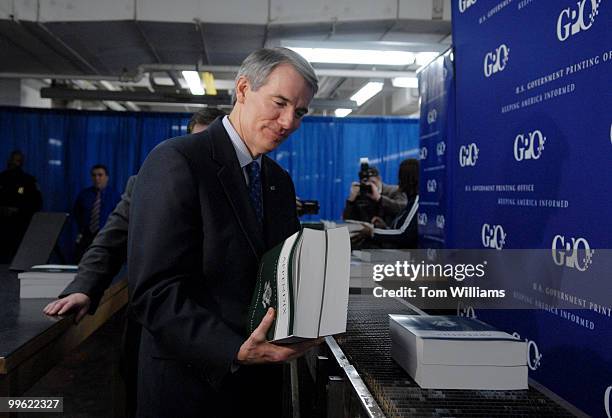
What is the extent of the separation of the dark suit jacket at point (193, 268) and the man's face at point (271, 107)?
53mm

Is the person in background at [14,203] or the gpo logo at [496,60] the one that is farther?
the person in background at [14,203]

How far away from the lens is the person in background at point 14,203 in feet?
22.6

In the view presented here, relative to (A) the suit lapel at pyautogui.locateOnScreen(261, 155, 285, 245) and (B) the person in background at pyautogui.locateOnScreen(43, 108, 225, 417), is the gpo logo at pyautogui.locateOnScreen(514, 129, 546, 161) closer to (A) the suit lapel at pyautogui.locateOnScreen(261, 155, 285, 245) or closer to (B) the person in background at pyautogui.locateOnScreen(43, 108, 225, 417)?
(A) the suit lapel at pyautogui.locateOnScreen(261, 155, 285, 245)

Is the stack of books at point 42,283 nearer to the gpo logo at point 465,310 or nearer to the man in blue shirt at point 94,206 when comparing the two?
the gpo logo at point 465,310

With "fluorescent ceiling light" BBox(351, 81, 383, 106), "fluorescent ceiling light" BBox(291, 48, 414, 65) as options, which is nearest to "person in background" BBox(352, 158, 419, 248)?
"fluorescent ceiling light" BBox(291, 48, 414, 65)

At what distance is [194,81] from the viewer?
23.0 feet

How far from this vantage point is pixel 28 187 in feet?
23.0

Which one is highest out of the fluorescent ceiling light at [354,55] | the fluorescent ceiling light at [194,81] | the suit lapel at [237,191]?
the fluorescent ceiling light at [194,81]

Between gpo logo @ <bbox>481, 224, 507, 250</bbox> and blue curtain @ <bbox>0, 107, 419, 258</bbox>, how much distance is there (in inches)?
250

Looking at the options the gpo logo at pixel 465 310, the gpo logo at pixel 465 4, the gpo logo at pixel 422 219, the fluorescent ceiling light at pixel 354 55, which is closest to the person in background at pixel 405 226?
the gpo logo at pixel 422 219

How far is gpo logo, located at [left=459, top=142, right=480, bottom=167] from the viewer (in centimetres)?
208

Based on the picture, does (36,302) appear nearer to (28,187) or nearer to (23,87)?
(28,187)

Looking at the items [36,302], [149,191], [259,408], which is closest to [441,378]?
[259,408]

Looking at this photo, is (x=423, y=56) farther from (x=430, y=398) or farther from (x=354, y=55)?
(x=430, y=398)
